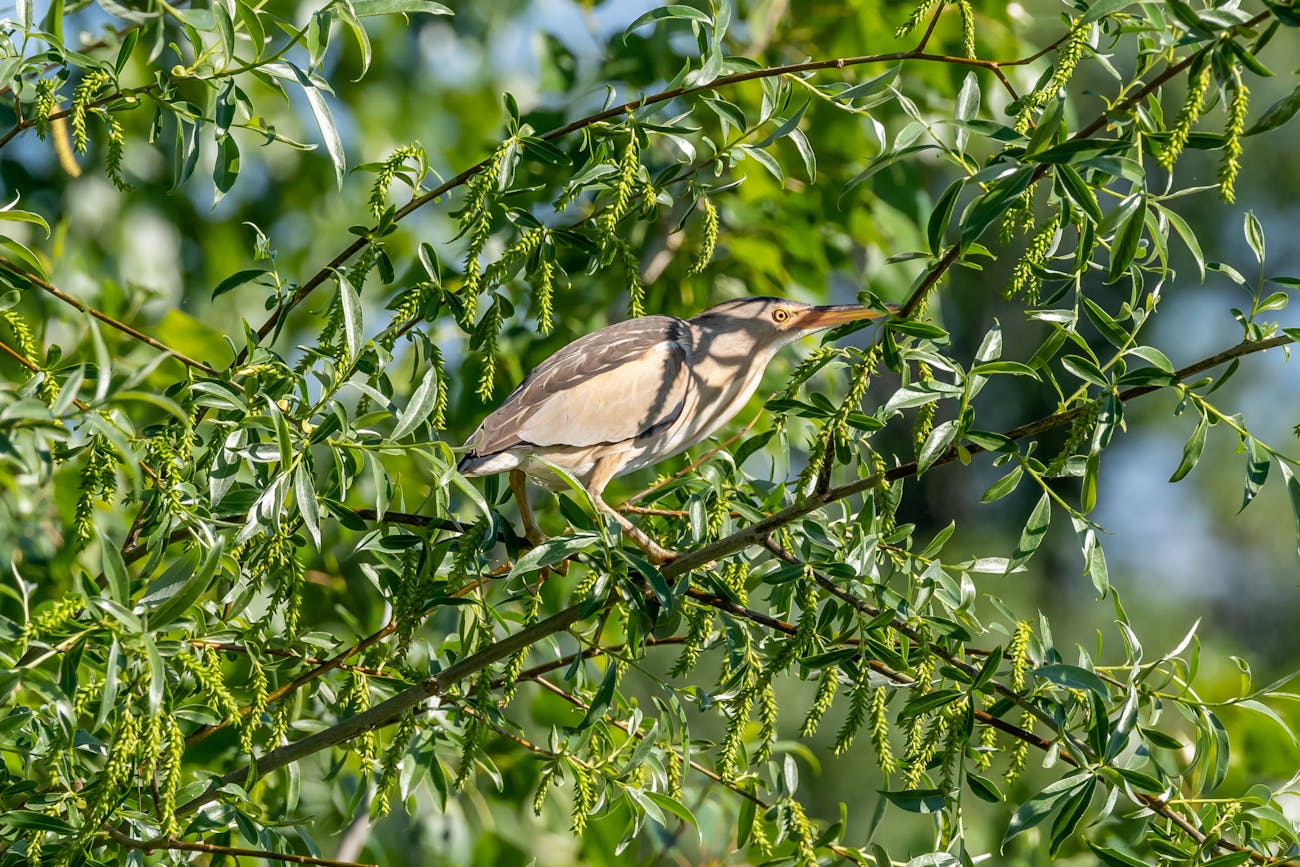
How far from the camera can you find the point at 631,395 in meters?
2.93

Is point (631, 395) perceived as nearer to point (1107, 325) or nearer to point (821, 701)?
point (821, 701)

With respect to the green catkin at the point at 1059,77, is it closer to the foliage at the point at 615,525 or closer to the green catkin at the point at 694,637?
the foliage at the point at 615,525

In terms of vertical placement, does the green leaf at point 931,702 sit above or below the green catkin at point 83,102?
below

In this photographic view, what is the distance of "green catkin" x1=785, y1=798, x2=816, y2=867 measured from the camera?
1.89 meters

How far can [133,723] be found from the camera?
1444mm

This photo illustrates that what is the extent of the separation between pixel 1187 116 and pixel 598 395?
167 cm

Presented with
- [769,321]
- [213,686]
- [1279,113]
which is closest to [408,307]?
[213,686]

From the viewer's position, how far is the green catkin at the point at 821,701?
1.79 meters

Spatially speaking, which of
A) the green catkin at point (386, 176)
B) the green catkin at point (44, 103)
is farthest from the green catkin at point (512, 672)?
the green catkin at point (44, 103)

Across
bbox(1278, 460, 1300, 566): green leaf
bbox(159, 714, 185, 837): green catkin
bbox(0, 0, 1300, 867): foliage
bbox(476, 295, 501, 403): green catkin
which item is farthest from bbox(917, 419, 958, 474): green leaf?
bbox(159, 714, 185, 837): green catkin

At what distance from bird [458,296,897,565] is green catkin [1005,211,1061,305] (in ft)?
2.93

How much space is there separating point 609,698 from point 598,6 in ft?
8.66

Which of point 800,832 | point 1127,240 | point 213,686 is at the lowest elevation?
point 800,832

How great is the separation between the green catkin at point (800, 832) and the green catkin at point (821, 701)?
0.60 feet
